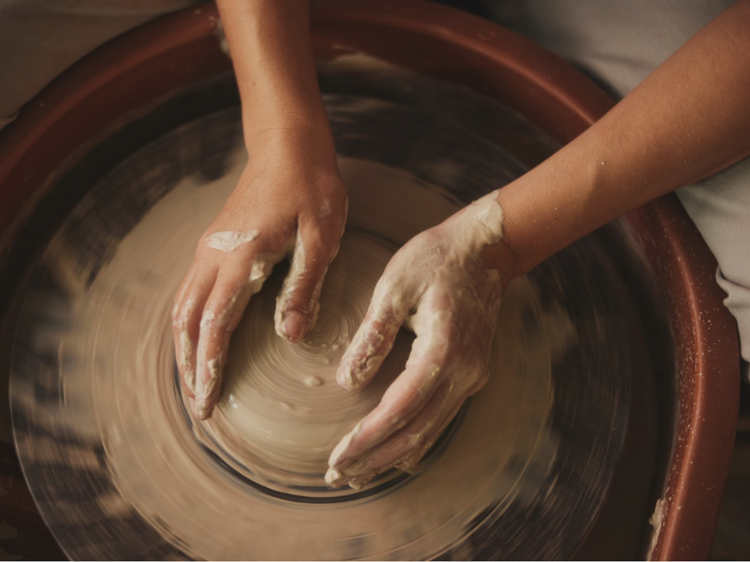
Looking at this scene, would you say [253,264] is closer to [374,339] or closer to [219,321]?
[219,321]

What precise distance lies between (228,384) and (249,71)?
60 cm

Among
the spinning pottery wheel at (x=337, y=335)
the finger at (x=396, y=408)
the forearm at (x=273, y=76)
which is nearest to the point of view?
the finger at (x=396, y=408)

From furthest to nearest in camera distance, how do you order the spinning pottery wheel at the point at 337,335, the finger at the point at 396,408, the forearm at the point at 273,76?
the forearm at the point at 273,76, the spinning pottery wheel at the point at 337,335, the finger at the point at 396,408

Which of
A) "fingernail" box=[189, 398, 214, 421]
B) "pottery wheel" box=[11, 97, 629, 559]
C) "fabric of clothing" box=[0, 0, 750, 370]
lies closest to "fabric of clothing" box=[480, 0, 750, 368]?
"fabric of clothing" box=[0, 0, 750, 370]

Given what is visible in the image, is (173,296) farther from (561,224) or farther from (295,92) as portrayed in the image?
(561,224)

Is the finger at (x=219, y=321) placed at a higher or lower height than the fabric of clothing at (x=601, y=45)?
lower

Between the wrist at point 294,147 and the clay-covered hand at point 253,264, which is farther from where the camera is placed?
the wrist at point 294,147

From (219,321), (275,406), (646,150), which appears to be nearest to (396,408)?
(275,406)

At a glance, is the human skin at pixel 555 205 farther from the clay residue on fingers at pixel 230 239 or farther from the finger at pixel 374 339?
the clay residue on fingers at pixel 230 239

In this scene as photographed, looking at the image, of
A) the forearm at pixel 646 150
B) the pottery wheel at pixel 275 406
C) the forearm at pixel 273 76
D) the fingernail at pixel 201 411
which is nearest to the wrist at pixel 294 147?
the forearm at pixel 273 76

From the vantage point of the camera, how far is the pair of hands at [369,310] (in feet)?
2.80

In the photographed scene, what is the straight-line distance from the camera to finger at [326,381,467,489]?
85 cm

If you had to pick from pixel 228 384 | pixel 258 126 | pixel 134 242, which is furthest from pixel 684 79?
pixel 134 242

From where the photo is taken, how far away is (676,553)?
922 millimetres
